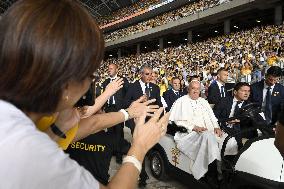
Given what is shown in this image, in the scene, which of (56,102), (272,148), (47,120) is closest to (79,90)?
(56,102)

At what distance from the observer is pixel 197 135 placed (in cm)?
469

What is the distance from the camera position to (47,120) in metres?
1.18

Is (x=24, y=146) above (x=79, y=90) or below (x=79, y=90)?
below

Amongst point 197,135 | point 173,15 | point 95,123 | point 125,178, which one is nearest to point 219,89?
point 197,135

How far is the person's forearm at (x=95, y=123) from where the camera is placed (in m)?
2.00

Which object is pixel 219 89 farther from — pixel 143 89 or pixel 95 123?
pixel 95 123

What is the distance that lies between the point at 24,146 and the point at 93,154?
1957 millimetres

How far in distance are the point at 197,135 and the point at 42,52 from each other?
12.9 feet

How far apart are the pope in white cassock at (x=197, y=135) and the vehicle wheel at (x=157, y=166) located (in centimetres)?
57

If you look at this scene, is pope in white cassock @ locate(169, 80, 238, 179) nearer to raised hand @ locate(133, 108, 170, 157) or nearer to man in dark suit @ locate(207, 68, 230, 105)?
man in dark suit @ locate(207, 68, 230, 105)

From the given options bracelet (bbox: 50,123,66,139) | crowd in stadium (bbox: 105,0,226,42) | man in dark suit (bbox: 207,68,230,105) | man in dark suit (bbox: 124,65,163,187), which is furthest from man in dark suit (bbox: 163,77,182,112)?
crowd in stadium (bbox: 105,0,226,42)

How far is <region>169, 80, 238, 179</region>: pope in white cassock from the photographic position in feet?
13.7

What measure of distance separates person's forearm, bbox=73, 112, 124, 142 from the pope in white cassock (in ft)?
6.73

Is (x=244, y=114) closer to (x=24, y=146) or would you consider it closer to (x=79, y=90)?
(x=79, y=90)
